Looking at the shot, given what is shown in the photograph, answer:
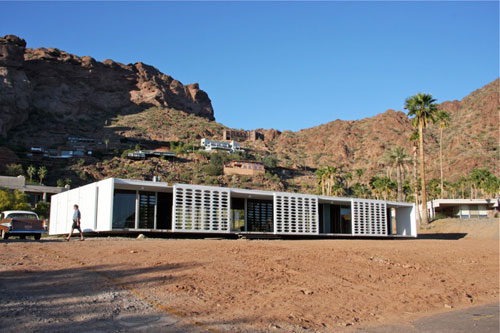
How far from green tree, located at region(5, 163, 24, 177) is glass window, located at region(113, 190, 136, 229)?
238ft

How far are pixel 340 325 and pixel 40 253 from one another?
28.0ft

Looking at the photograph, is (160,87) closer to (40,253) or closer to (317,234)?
(317,234)

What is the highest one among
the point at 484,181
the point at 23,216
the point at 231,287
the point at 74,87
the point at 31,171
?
the point at 74,87

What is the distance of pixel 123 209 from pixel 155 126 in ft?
389

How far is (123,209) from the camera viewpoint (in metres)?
25.6

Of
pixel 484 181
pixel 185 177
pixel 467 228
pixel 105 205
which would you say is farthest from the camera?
pixel 185 177

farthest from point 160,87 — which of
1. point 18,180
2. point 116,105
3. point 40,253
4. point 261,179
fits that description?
point 40,253

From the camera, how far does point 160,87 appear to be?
172750mm

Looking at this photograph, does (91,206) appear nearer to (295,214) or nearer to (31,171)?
(295,214)

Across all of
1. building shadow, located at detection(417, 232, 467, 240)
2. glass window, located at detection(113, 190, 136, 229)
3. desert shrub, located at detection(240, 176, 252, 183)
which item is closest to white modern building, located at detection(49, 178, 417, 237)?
glass window, located at detection(113, 190, 136, 229)

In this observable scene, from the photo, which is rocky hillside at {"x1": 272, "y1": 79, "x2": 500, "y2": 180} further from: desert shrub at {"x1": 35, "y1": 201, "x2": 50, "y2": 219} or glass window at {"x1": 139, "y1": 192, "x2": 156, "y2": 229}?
glass window at {"x1": 139, "y1": 192, "x2": 156, "y2": 229}

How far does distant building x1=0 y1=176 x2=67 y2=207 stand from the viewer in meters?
72.8

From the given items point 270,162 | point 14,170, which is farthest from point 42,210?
point 270,162

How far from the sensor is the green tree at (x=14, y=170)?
8869cm
